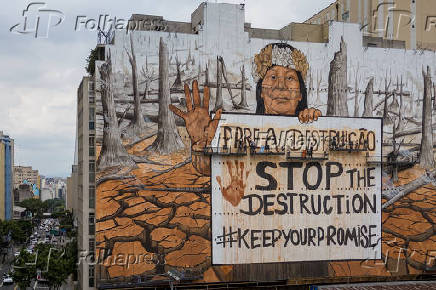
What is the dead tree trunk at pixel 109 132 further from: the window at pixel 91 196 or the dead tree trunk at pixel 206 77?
the dead tree trunk at pixel 206 77

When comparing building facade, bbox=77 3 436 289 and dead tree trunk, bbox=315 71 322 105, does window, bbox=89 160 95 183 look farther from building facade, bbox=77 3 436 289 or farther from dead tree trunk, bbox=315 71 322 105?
dead tree trunk, bbox=315 71 322 105

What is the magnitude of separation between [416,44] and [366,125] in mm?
12741

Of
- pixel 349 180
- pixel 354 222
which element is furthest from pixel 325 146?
pixel 354 222

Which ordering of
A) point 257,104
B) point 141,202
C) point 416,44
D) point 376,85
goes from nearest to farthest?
point 141,202 → point 257,104 → point 376,85 → point 416,44

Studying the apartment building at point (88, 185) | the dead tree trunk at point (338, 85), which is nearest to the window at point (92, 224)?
the apartment building at point (88, 185)

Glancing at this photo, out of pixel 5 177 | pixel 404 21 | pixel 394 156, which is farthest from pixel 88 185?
pixel 5 177

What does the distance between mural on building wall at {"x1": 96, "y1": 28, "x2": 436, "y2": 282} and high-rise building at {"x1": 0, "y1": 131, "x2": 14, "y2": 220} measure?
73037 millimetres

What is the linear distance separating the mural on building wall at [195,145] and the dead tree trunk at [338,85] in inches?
3.1

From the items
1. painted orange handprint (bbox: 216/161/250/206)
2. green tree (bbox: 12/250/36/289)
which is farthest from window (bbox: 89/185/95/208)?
green tree (bbox: 12/250/36/289)

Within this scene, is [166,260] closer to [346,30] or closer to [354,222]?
[354,222]

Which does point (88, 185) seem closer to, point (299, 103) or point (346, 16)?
point (299, 103)

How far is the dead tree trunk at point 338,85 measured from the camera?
1679 inches

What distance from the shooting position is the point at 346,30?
43.2m

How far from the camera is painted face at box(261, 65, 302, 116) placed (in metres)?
41.2
